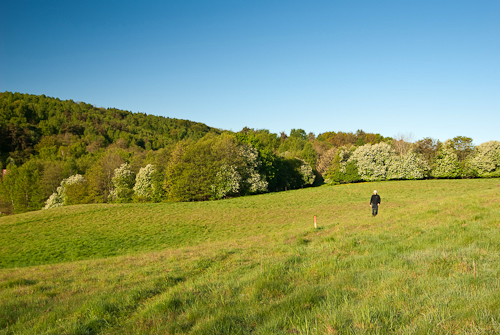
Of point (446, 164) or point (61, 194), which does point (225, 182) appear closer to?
point (61, 194)

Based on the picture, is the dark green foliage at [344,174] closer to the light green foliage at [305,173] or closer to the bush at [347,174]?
the bush at [347,174]

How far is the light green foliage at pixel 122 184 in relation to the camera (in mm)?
61812

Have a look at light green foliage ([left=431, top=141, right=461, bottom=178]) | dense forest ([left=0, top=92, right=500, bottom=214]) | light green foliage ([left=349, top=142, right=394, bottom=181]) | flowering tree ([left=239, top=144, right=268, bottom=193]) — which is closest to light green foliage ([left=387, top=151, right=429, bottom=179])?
dense forest ([left=0, top=92, right=500, bottom=214])

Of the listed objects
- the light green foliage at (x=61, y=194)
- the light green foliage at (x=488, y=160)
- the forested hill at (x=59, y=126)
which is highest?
the forested hill at (x=59, y=126)

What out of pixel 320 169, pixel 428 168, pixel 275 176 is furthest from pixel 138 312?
pixel 320 169

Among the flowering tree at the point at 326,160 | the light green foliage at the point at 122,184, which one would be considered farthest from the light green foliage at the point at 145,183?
the flowering tree at the point at 326,160

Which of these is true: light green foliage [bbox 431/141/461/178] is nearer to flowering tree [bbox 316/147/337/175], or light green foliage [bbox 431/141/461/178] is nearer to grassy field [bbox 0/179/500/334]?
flowering tree [bbox 316/147/337/175]

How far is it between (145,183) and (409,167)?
63212 millimetres

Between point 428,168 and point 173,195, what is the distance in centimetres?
6145

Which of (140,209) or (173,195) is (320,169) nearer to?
(173,195)

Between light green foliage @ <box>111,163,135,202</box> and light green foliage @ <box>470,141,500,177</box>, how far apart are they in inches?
3237

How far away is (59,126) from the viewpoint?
131 metres

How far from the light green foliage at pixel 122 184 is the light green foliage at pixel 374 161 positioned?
59601 millimetres

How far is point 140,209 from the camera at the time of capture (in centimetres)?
3706
